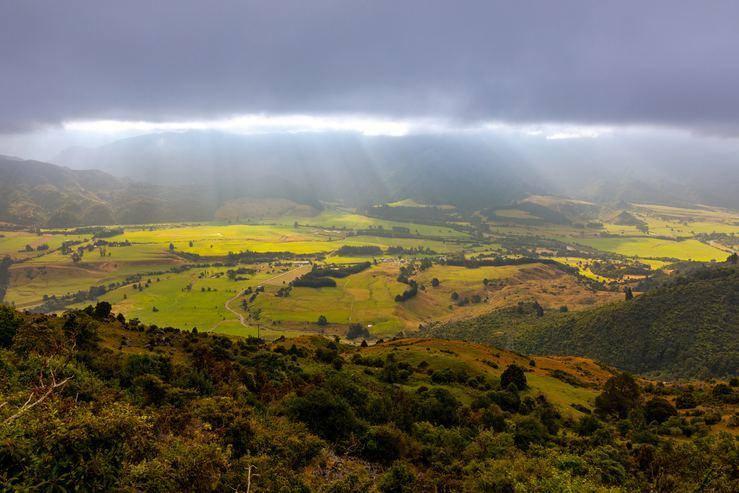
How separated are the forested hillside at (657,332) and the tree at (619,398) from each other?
48.3 meters

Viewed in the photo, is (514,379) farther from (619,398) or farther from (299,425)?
(299,425)

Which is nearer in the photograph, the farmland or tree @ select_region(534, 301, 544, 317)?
the farmland

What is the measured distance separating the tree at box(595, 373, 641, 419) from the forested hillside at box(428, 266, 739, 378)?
48298 mm

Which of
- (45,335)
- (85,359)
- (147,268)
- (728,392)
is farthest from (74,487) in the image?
(147,268)

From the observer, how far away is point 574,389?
56531 mm

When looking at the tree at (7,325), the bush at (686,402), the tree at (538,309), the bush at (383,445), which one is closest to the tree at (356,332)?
the tree at (538,309)

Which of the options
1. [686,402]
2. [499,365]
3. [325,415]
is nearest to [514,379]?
[499,365]

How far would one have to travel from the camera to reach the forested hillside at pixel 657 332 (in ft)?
273

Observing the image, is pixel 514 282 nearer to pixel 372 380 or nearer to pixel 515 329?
pixel 515 329

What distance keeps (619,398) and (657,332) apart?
6096 cm

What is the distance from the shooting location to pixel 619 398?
149 feet

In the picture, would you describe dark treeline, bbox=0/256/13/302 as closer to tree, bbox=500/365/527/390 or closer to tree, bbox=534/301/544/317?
tree, bbox=500/365/527/390

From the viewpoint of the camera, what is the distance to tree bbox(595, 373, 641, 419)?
4466 centimetres

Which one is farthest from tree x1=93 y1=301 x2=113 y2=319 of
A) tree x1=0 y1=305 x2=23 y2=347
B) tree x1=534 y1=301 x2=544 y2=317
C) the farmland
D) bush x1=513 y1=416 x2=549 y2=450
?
tree x1=534 y1=301 x2=544 y2=317
